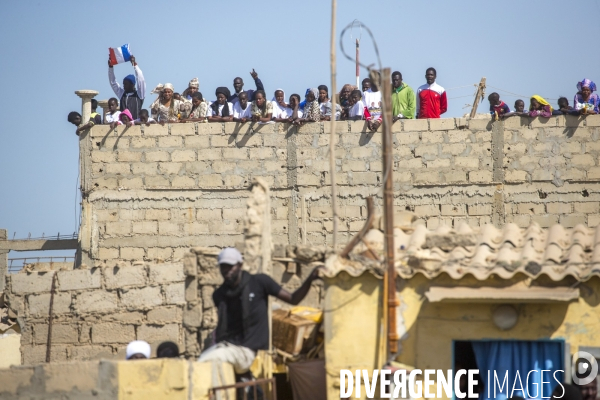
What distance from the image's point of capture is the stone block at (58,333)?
1347 centimetres

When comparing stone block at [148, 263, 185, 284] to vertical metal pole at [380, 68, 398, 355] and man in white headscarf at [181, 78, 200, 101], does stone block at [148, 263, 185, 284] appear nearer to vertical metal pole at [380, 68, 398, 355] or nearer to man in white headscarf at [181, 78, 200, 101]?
vertical metal pole at [380, 68, 398, 355]

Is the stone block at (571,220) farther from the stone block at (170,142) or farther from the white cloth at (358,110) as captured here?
the stone block at (170,142)

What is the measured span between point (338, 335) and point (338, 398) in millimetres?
584

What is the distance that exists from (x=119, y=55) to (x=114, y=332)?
6.08m

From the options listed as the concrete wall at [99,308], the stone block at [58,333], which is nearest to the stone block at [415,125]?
the concrete wall at [99,308]

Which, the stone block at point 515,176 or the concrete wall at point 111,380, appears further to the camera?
the stone block at point 515,176

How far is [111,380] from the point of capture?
8266 millimetres

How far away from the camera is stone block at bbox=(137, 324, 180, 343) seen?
13117mm

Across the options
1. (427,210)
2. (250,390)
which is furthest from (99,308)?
(427,210)

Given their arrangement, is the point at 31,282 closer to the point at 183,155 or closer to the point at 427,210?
the point at 183,155

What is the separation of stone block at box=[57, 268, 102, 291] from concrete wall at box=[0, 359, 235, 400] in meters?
4.82

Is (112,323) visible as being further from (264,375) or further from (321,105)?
(321,105)

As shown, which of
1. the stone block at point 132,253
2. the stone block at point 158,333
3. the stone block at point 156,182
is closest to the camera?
the stone block at point 158,333

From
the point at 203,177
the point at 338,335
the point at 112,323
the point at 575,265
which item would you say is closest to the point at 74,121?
the point at 203,177
